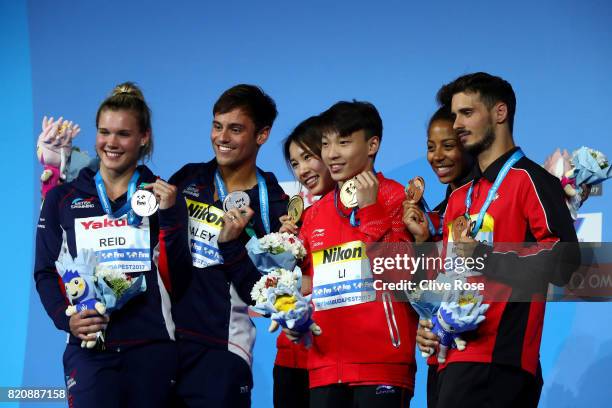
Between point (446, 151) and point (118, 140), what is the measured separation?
4.19ft

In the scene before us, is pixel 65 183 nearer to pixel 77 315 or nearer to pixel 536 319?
pixel 77 315

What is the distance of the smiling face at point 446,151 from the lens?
3.95 meters

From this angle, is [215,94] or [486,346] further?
[215,94]

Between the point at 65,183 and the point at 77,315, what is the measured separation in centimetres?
59

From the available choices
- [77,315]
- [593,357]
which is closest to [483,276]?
[77,315]

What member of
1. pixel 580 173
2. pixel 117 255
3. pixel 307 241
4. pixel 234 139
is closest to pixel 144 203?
pixel 117 255

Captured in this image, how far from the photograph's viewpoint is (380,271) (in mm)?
3518

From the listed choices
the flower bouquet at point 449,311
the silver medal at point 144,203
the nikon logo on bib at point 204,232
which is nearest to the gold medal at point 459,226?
the flower bouquet at point 449,311

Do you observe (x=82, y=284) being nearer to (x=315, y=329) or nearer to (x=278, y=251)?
(x=278, y=251)

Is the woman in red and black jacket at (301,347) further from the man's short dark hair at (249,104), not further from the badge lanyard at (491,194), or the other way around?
the badge lanyard at (491,194)

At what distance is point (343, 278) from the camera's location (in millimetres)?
3551

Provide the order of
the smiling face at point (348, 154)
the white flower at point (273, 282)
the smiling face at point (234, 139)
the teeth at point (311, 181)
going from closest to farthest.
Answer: the white flower at point (273, 282), the smiling face at point (348, 154), the smiling face at point (234, 139), the teeth at point (311, 181)

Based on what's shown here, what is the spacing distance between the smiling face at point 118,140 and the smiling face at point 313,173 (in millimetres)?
684

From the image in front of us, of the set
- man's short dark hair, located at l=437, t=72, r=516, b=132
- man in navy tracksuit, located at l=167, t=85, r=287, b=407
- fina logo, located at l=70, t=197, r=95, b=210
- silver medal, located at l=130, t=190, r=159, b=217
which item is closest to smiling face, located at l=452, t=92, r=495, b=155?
man's short dark hair, located at l=437, t=72, r=516, b=132
